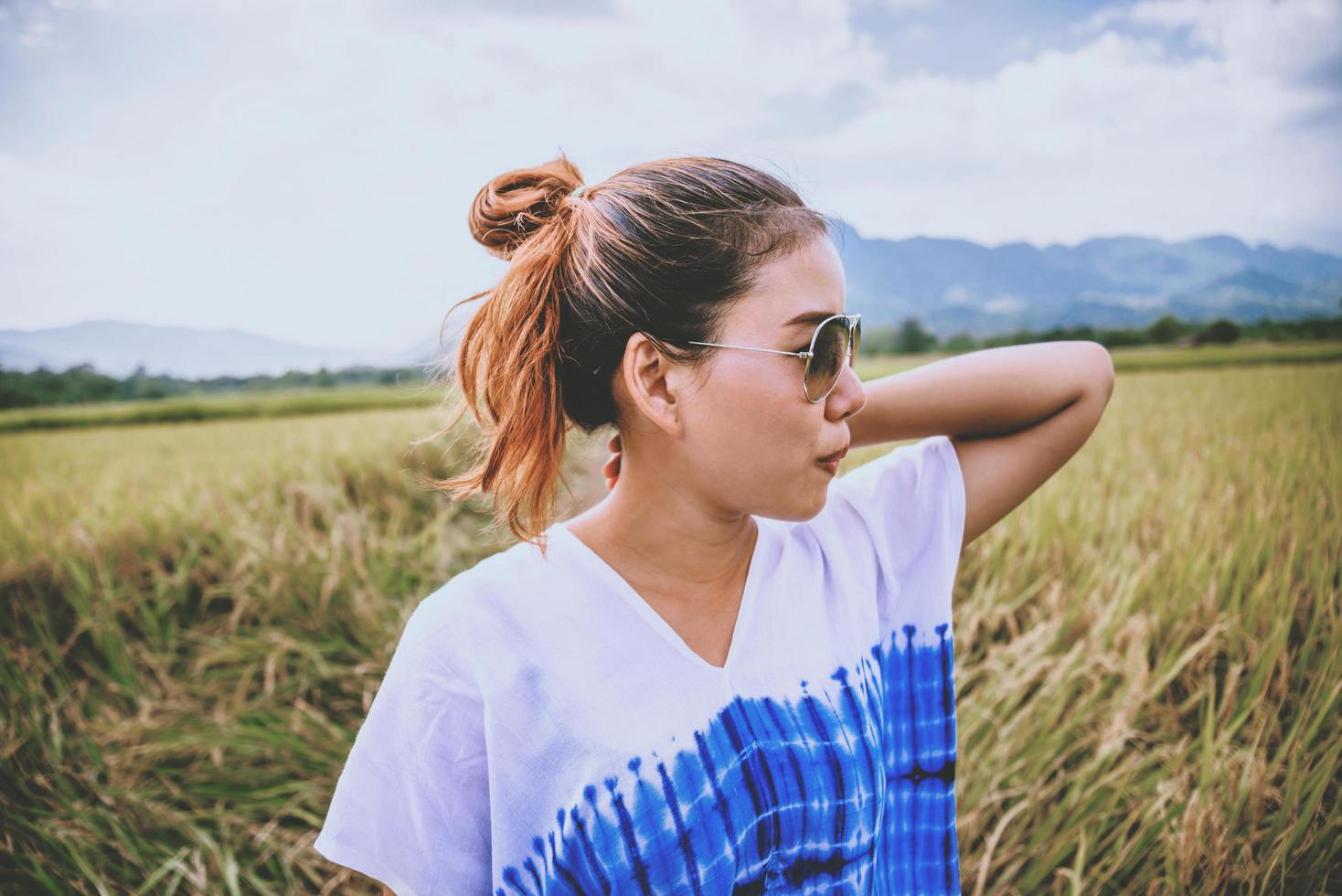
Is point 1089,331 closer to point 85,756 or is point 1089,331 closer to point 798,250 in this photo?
point 798,250

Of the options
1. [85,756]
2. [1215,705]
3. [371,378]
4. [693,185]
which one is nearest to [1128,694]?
[1215,705]

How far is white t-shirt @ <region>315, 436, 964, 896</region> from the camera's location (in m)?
1.00

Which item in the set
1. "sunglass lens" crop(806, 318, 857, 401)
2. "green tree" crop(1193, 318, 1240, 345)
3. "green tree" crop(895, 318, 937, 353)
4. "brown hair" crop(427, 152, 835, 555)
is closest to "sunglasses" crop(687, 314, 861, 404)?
"sunglass lens" crop(806, 318, 857, 401)

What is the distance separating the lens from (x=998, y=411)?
1423mm

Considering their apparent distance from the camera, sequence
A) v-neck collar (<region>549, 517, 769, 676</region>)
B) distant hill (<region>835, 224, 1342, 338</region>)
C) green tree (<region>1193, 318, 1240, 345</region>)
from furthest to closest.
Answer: green tree (<region>1193, 318, 1240, 345</region>)
distant hill (<region>835, 224, 1342, 338</region>)
v-neck collar (<region>549, 517, 769, 676</region>)

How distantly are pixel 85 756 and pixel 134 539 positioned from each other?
54.4 inches

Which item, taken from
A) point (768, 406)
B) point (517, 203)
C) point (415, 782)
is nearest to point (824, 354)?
point (768, 406)

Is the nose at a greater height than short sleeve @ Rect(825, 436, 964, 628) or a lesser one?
greater

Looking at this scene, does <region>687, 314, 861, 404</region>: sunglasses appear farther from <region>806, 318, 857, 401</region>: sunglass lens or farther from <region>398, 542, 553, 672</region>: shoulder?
<region>398, 542, 553, 672</region>: shoulder

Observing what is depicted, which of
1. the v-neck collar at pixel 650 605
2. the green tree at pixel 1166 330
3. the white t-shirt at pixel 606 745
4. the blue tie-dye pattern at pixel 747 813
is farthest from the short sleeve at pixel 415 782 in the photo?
the green tree at pixel 1166 330

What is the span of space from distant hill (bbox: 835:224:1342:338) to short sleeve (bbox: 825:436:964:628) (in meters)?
0.31

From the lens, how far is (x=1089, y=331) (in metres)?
7.93

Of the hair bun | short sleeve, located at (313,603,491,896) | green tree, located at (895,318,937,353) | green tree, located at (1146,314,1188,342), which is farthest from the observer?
green tree, located at (895,318,937,353)

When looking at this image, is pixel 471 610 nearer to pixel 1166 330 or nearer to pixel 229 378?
pixel 229 378
